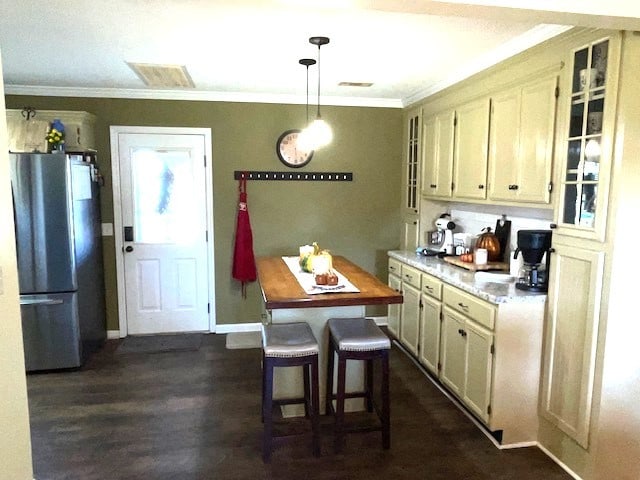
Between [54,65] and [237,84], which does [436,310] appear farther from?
[54,65]

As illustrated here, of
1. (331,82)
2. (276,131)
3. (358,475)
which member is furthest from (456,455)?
(276,131)

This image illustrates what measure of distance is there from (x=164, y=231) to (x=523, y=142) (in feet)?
11.0

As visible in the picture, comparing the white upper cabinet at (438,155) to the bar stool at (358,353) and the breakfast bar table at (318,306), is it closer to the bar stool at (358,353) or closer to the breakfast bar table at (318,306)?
the breakfast bar table at (318,306)

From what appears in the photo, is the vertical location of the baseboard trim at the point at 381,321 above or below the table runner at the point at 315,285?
below

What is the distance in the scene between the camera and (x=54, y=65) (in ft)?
11.2

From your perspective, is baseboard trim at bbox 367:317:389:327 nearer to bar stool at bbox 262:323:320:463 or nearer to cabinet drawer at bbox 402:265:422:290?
cabinet drawer at bbox 402:265:422:290

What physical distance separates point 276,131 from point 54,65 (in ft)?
6.41

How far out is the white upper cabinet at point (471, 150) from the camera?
3.23m

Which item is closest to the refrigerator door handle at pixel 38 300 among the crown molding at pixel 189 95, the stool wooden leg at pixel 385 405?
the crown molding at pixel 189 95

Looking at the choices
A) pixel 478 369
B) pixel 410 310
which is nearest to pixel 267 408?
pixel 478 369

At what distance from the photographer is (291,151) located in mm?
4625

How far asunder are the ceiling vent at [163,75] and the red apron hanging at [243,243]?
1.03 meters

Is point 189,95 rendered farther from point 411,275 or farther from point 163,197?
point 411,275

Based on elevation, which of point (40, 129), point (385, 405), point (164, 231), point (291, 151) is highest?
point (40, 129)
